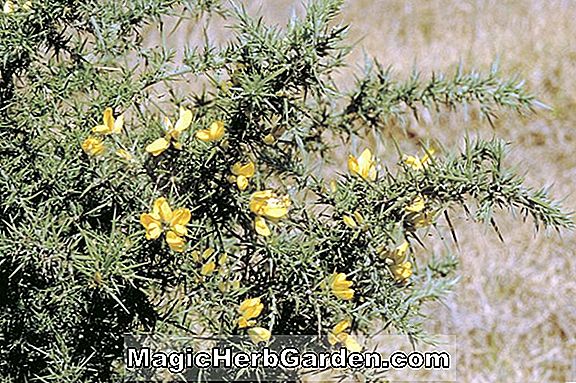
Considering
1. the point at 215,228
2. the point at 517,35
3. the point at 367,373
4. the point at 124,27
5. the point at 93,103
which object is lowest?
the point at 367,373

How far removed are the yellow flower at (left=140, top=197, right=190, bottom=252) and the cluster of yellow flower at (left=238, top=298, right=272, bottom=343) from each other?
0.35 ft

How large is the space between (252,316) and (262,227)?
0.09 m

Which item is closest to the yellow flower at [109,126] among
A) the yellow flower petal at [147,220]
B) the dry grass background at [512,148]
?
the yellow flower petal at [147,220]

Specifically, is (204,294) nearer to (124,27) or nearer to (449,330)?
(124,27)

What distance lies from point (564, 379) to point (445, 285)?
1.55ft

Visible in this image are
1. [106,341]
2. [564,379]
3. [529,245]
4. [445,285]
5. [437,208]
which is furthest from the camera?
[529,245]

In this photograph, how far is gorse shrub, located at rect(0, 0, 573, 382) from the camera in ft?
2.84

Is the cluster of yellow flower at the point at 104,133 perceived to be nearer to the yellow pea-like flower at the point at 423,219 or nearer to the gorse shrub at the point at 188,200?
the gorse shrub at the point at 188,200

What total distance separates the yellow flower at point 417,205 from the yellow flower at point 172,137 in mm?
249

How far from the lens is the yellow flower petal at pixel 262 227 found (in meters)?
0.89

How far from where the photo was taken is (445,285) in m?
1.35

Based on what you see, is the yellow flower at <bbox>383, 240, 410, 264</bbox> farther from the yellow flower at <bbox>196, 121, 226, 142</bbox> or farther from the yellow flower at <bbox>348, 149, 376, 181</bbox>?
the yellow flower at <bbox>196, 121, 226, 142</bbox>

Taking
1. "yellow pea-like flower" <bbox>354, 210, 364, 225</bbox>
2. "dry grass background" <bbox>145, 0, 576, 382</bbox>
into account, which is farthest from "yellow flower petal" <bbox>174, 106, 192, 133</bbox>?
"dry grass background" <bbox>145, 0, 576, 382</bbox>

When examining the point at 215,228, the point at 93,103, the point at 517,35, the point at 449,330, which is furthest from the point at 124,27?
the point at 517,35
